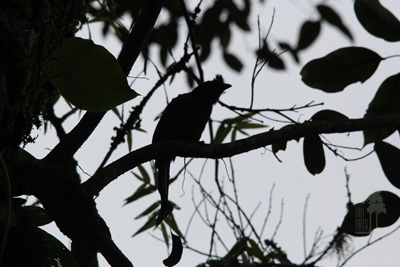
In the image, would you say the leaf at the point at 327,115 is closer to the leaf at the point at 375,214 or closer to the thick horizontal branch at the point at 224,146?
the thick horizontal branch at the point at 224,146

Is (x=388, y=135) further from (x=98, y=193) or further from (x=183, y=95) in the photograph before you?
(x=183, y=95)

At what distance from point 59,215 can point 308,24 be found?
6.16ft

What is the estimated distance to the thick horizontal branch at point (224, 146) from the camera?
159cm

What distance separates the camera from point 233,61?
10.9 feet

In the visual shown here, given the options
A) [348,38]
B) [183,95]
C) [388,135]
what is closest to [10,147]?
[388,135]

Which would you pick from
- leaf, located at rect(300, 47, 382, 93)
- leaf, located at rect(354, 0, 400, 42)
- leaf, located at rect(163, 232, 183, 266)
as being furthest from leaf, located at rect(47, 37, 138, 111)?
leaf, located at rect(354, 0, 400, 42)

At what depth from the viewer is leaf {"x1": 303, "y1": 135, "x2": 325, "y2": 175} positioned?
86.0 inches

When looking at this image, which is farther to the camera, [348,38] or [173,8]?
[173,8]

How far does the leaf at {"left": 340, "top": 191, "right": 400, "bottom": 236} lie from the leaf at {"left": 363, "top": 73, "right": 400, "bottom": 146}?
0.27 meters

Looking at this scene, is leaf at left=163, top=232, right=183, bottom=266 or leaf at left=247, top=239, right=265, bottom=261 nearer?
leaf at left=163, top=232, right=183, bottom=266

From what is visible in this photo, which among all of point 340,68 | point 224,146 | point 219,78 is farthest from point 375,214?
point 219,78

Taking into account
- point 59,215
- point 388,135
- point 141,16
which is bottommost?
point 59,215

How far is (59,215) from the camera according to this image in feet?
5.18

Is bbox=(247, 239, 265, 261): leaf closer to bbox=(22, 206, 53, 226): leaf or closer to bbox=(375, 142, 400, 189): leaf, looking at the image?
bbox=(375, 142, 400, 189): leaf
